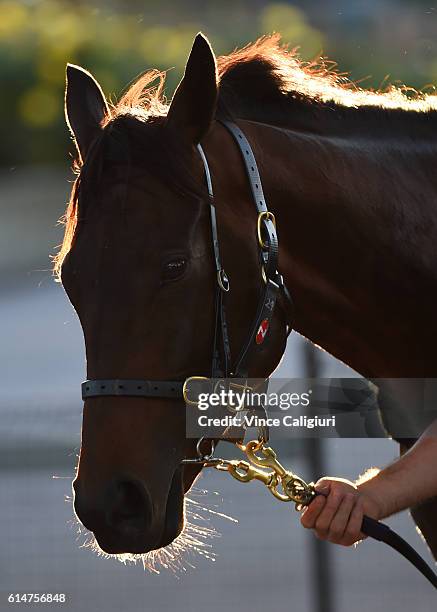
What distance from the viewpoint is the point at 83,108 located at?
2658mm

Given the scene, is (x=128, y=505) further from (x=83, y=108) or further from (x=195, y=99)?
(x=83, y=108)

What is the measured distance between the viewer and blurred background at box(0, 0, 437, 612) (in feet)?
17.7

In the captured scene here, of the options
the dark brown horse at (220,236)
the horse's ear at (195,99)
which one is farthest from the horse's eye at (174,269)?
the horse's ear at (195,99)

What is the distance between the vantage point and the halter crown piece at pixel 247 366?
2209 millimetres

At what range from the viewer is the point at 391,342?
8.77ft

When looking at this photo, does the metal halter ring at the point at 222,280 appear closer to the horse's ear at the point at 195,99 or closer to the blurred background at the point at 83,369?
the horse's ear at the point at 195,99

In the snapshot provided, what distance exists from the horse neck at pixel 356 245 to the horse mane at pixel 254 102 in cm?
9

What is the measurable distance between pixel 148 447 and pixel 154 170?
608mm

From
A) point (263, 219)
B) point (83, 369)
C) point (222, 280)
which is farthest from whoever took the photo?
point (83, 369)

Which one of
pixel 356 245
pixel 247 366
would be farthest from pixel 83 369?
pixel 247 366

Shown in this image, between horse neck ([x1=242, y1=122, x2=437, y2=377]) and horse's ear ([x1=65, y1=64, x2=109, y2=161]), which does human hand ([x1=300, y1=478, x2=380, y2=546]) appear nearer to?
horse neck ([x1=242, y1=122, x2=437, y2=377])

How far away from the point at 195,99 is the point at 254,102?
0.35 meters

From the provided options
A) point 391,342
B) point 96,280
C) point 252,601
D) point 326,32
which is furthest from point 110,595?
point 326,32

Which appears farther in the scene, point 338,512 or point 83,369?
point 83,369
